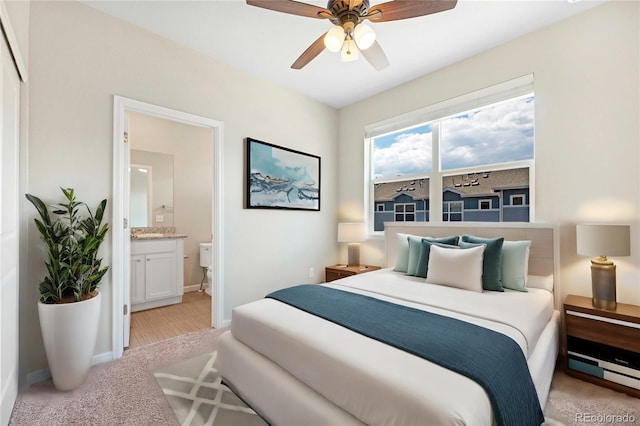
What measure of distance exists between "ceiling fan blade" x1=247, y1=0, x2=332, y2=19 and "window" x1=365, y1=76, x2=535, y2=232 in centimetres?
204

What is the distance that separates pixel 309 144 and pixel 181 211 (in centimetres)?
234

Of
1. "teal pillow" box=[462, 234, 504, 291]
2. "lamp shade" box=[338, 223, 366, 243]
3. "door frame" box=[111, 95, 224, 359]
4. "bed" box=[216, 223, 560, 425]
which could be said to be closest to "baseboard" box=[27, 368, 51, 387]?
"door frame" box=[111, 95, 224, 359]

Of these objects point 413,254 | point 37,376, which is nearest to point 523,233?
point 413,254

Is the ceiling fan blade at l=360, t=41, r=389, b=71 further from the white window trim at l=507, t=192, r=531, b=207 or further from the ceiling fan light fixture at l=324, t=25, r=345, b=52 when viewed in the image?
the white window trim at l=507, t=192, r=531, b=207

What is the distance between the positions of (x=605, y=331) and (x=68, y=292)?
12.2ft

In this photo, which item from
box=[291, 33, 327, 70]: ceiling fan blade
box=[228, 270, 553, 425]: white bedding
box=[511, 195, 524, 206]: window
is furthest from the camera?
box=[511, 195, 524, 206]: window

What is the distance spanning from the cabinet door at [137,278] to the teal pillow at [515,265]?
3931mm

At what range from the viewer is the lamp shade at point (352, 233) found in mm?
3742

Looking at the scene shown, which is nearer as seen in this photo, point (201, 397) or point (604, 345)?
point (201, 397)

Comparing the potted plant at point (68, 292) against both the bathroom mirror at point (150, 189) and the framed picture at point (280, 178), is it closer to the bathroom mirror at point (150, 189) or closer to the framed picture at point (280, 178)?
the framed picture at point (280, 178)

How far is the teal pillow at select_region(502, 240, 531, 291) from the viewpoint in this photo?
7.55 feet

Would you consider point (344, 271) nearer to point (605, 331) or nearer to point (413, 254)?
point (413, 254)

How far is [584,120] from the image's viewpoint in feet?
7.77

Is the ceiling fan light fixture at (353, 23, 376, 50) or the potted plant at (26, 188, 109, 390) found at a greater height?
the ceiling fan light fixture at (353, 23, 376, 50)
